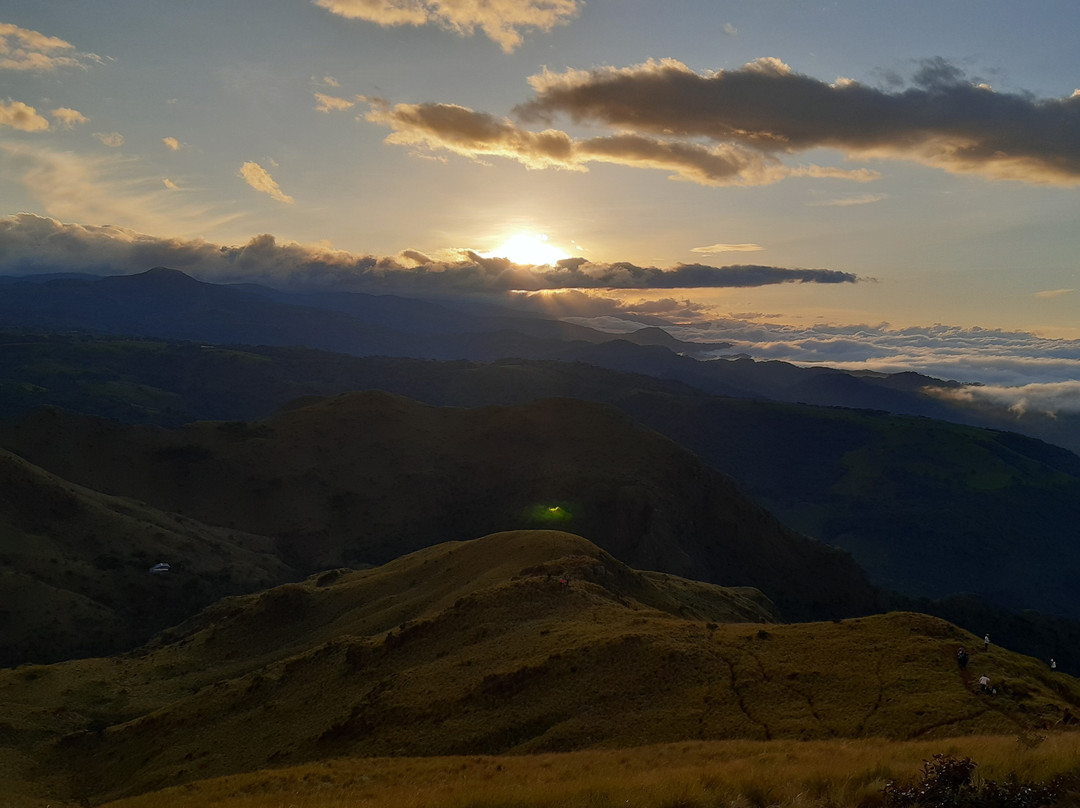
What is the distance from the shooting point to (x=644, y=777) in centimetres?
1984

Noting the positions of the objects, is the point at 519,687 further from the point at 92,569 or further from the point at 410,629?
the point at 92,569

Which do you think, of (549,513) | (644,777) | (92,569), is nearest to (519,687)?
(644,777)

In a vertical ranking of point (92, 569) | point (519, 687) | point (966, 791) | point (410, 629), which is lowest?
point (92, 569)

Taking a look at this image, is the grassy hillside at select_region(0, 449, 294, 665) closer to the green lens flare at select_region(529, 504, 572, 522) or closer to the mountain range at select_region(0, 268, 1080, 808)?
the mountain range at select_region(0, 268, 1080, 808)

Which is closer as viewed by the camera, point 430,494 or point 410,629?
point 410,629

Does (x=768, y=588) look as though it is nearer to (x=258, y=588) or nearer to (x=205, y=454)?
(x=258, y=588)

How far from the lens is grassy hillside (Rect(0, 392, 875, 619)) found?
159250 millimetres

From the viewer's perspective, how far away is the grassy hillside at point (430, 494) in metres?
159

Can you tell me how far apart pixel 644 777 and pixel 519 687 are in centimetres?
1989

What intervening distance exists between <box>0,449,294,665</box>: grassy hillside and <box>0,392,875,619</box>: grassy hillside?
22906mm

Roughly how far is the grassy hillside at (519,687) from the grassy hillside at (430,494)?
89893mm

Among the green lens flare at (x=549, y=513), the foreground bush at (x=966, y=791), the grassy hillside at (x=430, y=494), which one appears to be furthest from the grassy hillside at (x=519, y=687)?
the green lens flare at (x=549, y=513)

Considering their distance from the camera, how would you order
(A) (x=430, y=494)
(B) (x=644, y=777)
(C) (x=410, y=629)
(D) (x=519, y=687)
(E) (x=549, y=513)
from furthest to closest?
(A) (x=430, y=494) → (E) (x=549, y=513) → (C) (x=410, y=629) → (D) (x=519, y=687) → (B) (x=644, y=777)

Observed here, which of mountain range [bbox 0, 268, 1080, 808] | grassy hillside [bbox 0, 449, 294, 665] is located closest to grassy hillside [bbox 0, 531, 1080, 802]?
mountain range [bbox 0, 268, 1080, 808]
